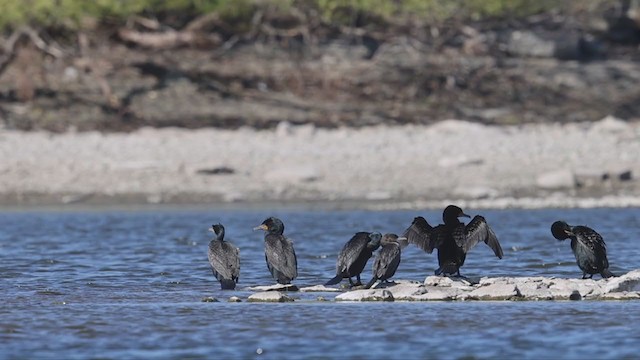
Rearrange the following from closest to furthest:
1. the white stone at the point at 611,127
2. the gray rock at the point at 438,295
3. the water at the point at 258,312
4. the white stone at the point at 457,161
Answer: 1. the water at the point at 258,312
2. the gray rock at the point at 438,295
3. the white stone at the point at 457,161
4. the white stone at the point at 611,127

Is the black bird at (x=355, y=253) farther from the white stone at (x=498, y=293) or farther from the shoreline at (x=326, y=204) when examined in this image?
the shoreline at (x=326, y=204)

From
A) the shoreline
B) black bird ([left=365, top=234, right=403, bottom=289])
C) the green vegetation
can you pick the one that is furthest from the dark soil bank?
black bird ([left=365, top=234, right=403, bottom=289])

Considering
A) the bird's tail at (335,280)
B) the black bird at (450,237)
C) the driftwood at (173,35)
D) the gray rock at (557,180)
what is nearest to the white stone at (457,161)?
the gray rock at (557,180)

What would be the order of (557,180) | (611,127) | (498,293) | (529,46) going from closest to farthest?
(498,293) → (557,180) → (611,127) → (529,46)

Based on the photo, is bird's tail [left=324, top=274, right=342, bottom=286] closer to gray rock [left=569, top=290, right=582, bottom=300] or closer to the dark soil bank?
gray rock [left=569, top=290, right=582, bottom=300]

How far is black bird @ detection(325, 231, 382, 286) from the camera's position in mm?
12516

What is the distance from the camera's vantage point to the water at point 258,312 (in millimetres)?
9656

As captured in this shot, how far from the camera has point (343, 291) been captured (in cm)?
1275

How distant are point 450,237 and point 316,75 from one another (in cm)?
1486

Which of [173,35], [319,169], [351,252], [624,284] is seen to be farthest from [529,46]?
[624,284]

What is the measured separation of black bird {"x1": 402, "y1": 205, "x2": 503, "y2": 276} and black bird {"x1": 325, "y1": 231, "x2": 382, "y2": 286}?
323mm

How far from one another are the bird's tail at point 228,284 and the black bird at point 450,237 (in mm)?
1517

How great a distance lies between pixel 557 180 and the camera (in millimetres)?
22594

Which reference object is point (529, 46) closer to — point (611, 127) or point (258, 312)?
point (611, 127)
